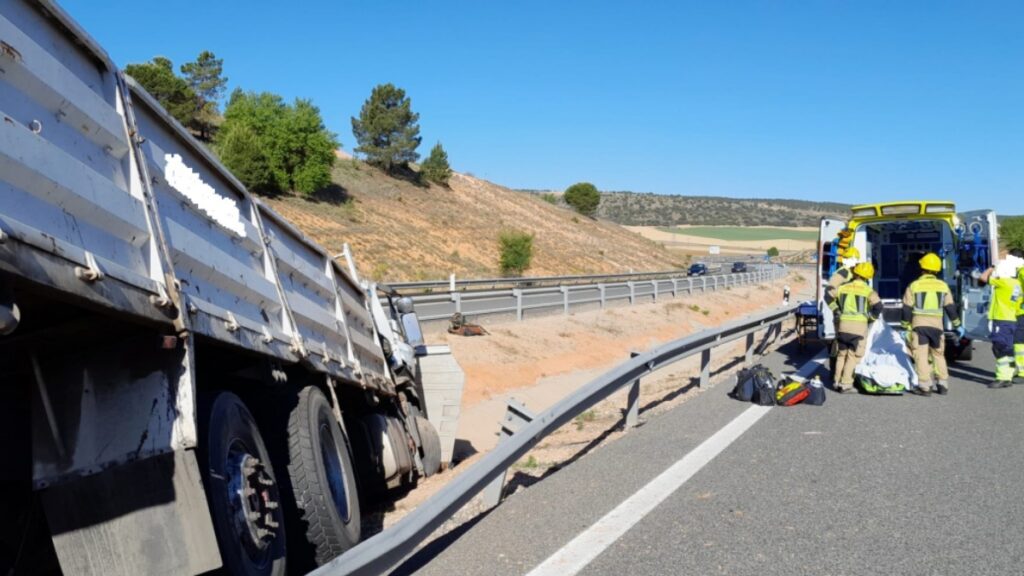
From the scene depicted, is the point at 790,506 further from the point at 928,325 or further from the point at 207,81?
the point at 207,81

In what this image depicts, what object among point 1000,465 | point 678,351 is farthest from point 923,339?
point 1000,465

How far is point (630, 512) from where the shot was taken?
19.6 feet

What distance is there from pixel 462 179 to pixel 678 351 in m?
83.5

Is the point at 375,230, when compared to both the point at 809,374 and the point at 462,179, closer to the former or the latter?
the point at 462,179

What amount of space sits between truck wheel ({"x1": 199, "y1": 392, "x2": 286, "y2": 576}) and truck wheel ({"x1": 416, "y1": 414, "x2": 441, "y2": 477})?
4231 mm

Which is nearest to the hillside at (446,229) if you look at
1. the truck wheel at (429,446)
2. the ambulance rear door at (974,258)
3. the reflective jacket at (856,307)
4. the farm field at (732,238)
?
the farm field at (732,238)

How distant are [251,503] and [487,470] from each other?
1688 mm

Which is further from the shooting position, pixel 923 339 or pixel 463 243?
pixel 463 243

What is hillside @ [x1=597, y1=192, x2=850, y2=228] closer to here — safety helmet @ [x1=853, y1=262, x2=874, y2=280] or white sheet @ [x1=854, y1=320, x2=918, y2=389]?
safety helmet @ [x1=853, y1=262, x2=874, y2=280]

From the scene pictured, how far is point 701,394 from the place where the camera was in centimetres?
1144

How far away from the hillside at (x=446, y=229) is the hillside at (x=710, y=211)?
66.7 m

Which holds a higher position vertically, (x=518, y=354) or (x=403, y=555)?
(x=403, y=555)

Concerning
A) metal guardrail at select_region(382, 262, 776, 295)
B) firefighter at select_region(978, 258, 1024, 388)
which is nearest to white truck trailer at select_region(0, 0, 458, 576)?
firefighter at select_region(978, 258, 1024, 388)

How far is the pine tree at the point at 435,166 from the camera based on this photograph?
8338cm
